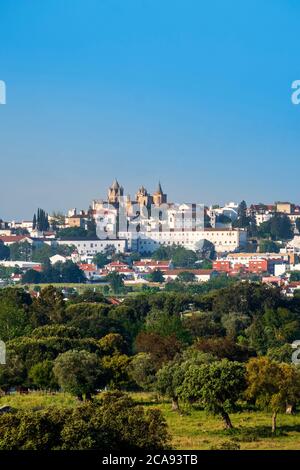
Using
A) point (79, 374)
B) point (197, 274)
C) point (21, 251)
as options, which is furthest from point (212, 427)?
point (21, 251)

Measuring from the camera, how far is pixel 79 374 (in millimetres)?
20781

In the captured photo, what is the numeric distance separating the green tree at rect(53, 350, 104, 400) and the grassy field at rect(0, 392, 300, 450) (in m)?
0.22

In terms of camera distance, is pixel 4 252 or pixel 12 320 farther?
pixel 4 252

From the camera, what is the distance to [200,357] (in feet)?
70.2

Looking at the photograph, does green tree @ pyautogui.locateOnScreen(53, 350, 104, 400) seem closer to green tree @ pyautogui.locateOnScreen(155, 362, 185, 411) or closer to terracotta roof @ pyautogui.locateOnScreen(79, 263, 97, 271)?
green tree @ pyautogui.locateOnScreen(155, 362, 185, 411)

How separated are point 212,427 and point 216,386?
76 centimetres

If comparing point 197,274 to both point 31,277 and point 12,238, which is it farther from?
point 12,238

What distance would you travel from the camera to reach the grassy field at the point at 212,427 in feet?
54.4

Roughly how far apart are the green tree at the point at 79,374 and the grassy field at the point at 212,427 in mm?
224

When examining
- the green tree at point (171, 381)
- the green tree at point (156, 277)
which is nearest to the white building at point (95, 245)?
the green tree at point (156, 277)

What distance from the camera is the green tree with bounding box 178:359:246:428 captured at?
18.8m

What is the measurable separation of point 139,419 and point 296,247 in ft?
242

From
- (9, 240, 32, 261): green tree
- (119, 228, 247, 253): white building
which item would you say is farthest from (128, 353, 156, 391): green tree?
(119, 228, 247, 253): white building
